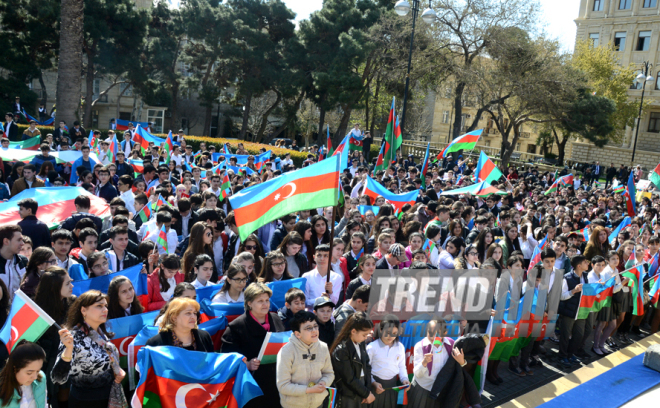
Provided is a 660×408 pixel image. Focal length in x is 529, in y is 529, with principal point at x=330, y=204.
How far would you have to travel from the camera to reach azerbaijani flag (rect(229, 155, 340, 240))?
5.38 m

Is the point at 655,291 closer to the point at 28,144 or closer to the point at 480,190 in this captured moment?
the point at 480,190

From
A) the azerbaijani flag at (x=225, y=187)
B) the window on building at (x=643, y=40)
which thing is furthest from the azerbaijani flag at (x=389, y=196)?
the window on building at (x=643, y=40)

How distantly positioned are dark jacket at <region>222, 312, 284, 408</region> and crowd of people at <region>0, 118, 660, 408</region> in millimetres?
11

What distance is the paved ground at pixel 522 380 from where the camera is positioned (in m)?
6.34

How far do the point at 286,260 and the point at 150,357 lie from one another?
276cm

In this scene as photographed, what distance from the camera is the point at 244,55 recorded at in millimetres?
32500

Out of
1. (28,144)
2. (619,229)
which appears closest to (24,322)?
(619,229)

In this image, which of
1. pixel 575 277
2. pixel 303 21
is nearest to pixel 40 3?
pixel 303 21

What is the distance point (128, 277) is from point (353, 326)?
8.49 ft

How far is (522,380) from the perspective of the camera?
271 inches

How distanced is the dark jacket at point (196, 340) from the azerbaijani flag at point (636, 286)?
686 cm

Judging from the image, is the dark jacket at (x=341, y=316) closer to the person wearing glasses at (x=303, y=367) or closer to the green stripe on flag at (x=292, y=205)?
the person wearing glasses at (x=303, y=367)

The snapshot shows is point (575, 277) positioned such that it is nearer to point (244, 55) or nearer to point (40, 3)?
point (244, 55)

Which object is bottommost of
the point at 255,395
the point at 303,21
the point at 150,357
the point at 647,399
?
the point at 647,399
